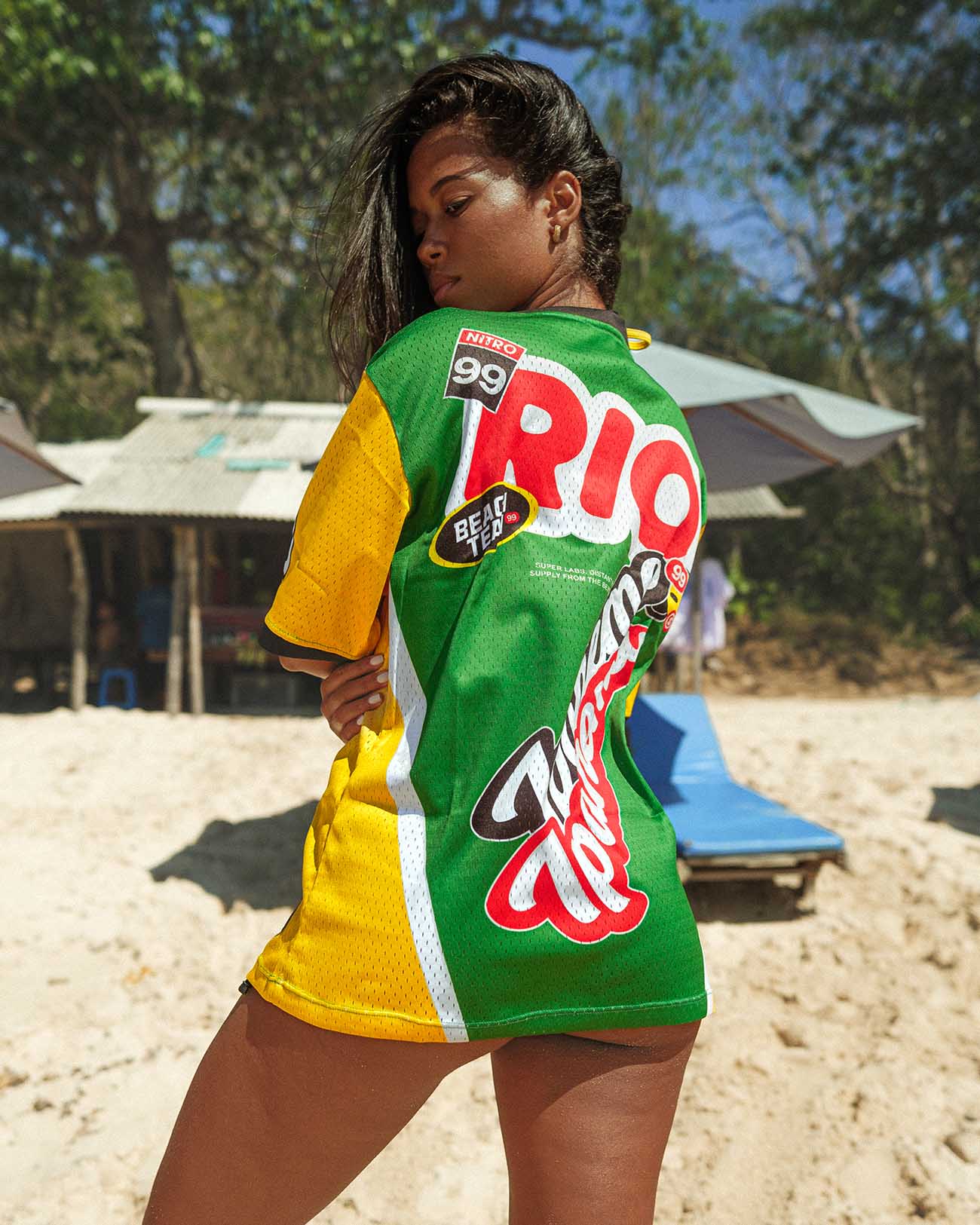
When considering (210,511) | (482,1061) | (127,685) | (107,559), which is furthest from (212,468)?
(482,1061)

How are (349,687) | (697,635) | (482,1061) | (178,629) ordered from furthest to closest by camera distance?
1. (697,635)
2. (178,629)
3. (482,1061)
4. (349,687)

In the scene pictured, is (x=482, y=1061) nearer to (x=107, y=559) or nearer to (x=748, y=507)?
(x=748, y=507)

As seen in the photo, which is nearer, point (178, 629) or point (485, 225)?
point (485, 225)

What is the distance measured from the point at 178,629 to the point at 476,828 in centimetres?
929

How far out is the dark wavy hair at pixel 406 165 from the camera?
1098mm

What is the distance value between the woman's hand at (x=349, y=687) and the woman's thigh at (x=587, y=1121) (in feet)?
1.20

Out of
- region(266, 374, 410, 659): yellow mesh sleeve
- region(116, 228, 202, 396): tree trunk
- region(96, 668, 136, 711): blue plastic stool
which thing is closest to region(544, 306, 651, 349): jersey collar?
region(266, 374, 410, 659): yellow mesh sleeve

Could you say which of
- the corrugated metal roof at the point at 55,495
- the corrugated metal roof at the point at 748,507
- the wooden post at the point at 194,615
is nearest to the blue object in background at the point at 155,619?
the wooden post at the point at 194,615

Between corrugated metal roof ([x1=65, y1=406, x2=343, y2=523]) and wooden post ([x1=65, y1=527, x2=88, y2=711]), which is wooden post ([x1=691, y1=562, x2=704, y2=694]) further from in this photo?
wooden post ([x1=65, y1=527, x2=88, y2=711])

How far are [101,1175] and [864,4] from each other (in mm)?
17237

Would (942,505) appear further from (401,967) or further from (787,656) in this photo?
(401,967)

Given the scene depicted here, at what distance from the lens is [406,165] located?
118cm

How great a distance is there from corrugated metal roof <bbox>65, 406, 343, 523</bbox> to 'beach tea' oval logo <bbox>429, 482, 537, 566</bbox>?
26.3ft

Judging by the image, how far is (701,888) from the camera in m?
4.81
